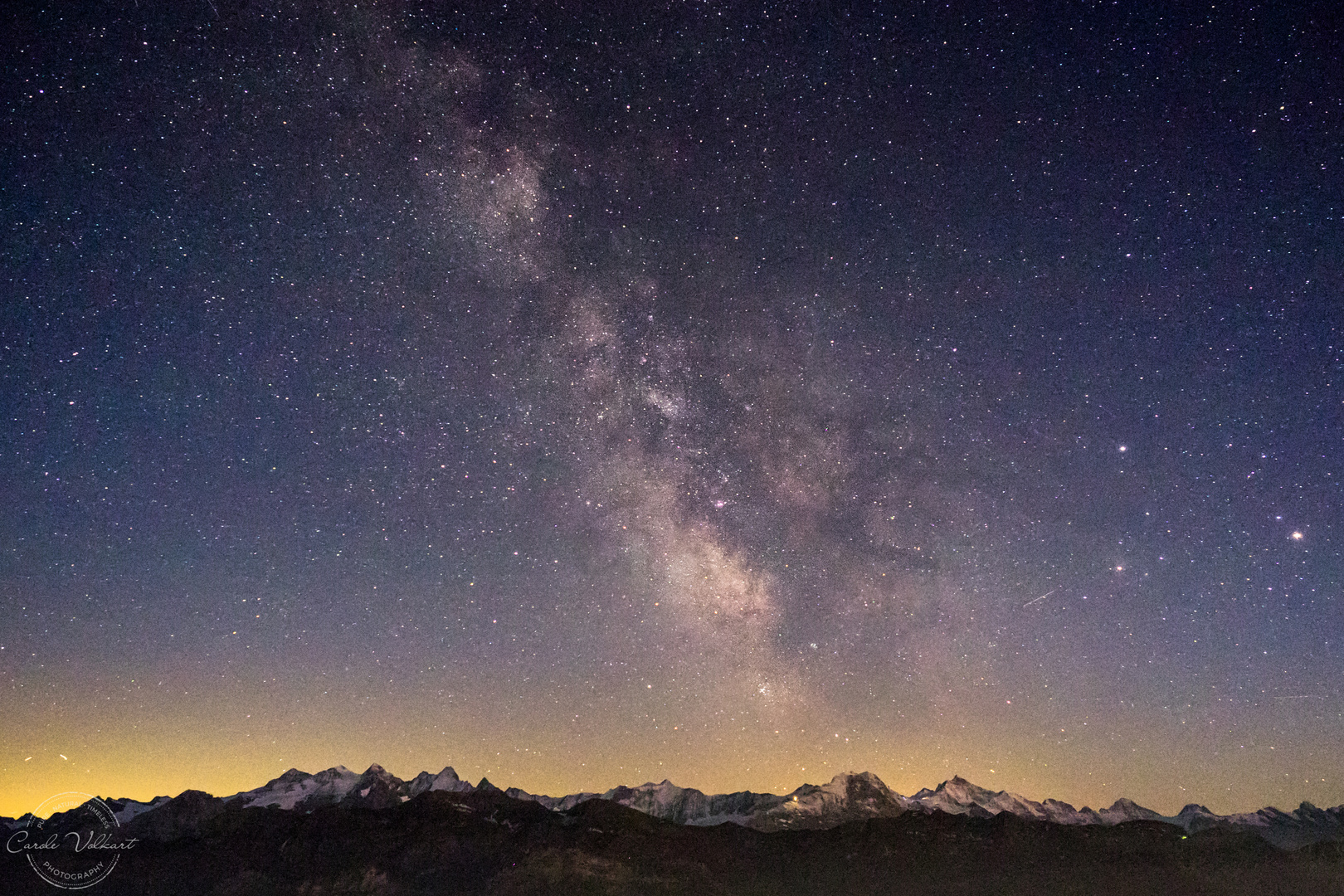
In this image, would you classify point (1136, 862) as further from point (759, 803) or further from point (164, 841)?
point (164, 841)

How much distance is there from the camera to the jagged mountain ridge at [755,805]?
463ft

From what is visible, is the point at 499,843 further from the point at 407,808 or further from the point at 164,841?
the point at 164,841

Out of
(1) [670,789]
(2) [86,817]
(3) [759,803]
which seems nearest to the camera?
(2) [86,817]

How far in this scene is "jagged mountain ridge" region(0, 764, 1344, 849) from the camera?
14100 centimetres

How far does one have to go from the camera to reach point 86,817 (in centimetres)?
14875

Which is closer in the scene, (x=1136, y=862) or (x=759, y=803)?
(x=1136, y=862)

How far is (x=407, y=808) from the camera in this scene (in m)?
139

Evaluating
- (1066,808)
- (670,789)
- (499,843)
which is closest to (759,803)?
(670,789)

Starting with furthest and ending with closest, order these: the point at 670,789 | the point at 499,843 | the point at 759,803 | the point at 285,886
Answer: the point at 670,789
the point at 759,803
the point at 499,843
the point at 285,886

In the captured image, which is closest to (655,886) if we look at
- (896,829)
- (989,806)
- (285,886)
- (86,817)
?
(896,829)

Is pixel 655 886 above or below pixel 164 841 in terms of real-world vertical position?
below

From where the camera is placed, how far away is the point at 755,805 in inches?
6378

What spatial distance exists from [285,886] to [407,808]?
24.0 metres

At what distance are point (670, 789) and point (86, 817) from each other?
454ft
